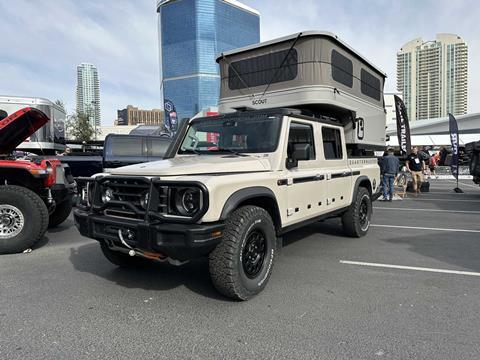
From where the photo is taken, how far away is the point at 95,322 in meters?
3.30

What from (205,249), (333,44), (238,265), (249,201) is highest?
(333,44)

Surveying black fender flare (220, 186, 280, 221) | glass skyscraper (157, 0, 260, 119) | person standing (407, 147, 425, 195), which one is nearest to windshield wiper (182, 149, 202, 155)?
black fender flare (220, 186, 280, 221)

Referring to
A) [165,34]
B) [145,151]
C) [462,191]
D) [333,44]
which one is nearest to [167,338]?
[333,44]

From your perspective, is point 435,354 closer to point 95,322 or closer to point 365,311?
point 365,311

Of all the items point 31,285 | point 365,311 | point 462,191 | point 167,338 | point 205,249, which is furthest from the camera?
point 462,191

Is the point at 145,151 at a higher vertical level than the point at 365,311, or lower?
higher

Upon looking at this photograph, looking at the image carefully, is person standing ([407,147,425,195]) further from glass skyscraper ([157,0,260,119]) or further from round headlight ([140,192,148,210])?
glass skyscraper ([157,0,260,119])

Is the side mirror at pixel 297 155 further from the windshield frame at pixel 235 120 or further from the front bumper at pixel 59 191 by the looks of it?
the front bumper at pixel 59 191

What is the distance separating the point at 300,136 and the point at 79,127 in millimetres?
37904

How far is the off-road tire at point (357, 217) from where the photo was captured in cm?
630

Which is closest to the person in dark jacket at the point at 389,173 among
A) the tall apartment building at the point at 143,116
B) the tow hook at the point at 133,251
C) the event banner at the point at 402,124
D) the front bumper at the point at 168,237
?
the event banner at the point at 402,124

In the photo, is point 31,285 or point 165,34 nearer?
point 31,285

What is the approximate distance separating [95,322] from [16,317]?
2.50 feet

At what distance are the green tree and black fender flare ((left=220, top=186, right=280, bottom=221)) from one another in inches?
1480
